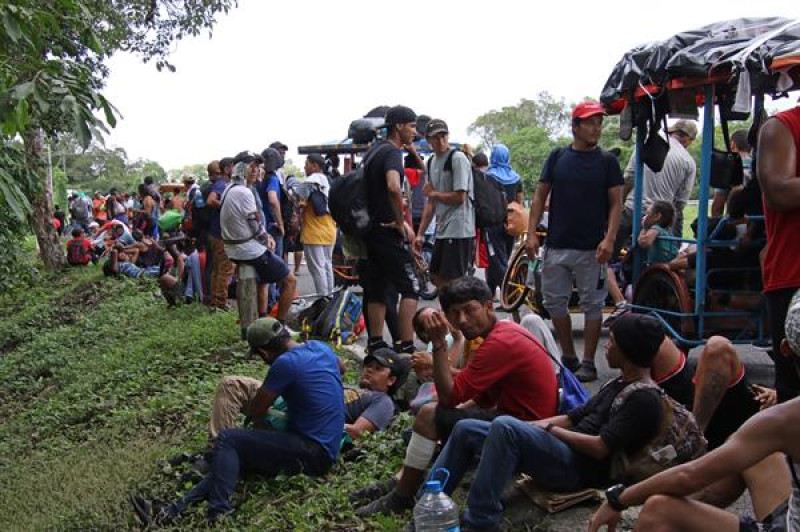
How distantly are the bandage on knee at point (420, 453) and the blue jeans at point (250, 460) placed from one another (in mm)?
1266

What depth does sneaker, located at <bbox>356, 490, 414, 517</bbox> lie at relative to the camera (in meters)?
4.89

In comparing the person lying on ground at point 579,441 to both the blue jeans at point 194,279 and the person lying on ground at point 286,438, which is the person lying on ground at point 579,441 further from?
the blue jeans at point 194,279

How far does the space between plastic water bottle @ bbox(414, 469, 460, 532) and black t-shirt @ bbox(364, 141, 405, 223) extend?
3.62 m

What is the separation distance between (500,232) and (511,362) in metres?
5.67

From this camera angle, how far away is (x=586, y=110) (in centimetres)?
673

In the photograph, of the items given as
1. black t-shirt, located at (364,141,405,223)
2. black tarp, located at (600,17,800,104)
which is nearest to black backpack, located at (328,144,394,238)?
black t-shirt, located at (364,141,405,223)

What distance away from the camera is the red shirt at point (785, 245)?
12.6 feet

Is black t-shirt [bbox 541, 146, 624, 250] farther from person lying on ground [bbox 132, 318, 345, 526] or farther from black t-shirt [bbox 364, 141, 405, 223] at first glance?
person lying on ground [bbox 132, 318, 345, 526]

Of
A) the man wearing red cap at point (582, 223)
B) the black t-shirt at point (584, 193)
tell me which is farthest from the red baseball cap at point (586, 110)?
the black t-shirt at point (584, 193)

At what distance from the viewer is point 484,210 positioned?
27.8ft

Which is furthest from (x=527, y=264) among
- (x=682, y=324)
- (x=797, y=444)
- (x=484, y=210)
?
(x=797, y=444)

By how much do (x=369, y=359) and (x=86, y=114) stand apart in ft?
10.0

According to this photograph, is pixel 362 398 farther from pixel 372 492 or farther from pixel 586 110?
pixel 586 110

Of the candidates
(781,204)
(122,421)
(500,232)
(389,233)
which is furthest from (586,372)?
(122,421)
